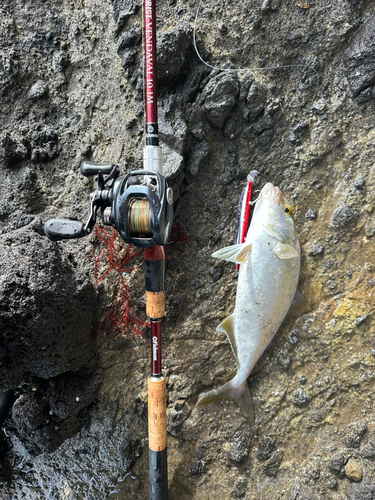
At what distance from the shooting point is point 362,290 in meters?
2.23

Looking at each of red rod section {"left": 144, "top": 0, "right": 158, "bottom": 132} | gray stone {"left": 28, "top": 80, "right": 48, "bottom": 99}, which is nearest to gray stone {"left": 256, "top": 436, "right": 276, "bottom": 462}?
red rod section {"left": 144, "top": 0, "right": 158, "bottom": 132}

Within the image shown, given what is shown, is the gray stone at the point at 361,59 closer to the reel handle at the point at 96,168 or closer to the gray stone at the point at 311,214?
the gray stone at the point at 311,214

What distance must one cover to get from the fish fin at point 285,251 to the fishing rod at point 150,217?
0.72 m

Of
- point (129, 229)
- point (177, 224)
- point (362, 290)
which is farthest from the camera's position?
point (177, 224)

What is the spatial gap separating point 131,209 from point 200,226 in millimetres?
694

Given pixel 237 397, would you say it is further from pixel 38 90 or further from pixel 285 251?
pixel 38 90

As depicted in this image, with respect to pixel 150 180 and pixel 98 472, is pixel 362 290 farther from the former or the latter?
pixel 98 472

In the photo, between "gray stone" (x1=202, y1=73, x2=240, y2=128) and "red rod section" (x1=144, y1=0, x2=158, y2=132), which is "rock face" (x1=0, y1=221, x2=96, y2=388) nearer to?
"red rod section" (x1=144, y1=0, x2=158, y2=132)

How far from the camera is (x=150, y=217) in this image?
5.84 feet

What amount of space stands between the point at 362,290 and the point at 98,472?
6.53 ft

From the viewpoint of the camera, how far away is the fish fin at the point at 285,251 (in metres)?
2.18

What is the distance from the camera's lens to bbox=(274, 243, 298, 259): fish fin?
2.18 metres

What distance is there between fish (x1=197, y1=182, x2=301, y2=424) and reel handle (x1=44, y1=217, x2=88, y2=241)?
0.81 m

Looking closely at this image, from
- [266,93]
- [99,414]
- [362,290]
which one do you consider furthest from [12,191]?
[362,290]
